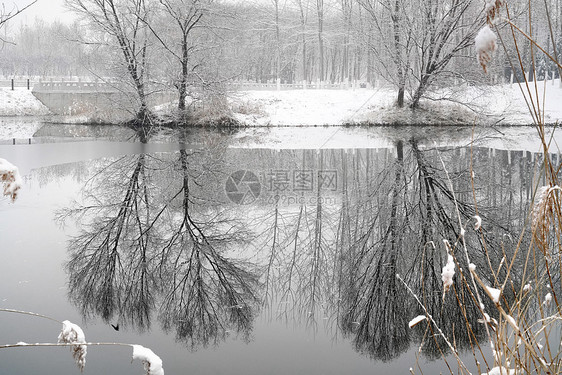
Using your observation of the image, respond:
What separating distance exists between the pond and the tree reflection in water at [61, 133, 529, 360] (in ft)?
0.09

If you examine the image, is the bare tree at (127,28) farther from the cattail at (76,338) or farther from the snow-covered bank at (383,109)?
the cattail at (76,338)

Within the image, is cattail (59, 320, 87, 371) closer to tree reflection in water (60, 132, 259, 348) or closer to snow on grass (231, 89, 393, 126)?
tree reflection in water (60, 132, 259, 348)

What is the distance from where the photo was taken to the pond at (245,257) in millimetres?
4305

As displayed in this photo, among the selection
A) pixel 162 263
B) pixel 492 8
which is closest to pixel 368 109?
pixel 162 263

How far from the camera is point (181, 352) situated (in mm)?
4266

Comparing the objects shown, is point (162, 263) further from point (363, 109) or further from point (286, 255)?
point (363, 109)

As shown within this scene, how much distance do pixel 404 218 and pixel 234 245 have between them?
2538 millimetres

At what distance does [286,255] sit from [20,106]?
32.0m

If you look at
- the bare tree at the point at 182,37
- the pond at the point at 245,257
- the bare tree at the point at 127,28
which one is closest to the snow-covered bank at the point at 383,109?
the bare tree at the point at 182,37

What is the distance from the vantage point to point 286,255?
6715mm

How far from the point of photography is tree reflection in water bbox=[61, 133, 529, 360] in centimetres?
481

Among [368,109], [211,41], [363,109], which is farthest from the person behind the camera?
[363,109]

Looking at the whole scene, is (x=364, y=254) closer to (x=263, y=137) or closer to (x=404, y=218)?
(x=404, y=218)

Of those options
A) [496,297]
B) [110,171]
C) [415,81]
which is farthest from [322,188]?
[415,81]
